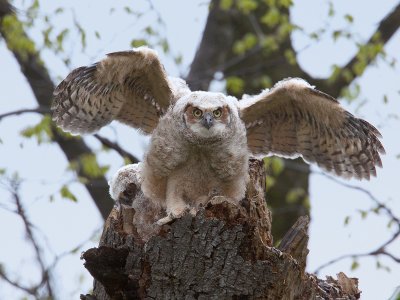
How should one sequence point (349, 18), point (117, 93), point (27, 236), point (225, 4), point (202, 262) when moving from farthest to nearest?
point (349, 18)
point (225, 4)
point (27, 236)
point (117, 93)
point (202, 262)

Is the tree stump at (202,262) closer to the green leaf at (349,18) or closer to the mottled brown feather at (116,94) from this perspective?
the mottled brown feather at (116,94)

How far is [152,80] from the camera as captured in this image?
6.97 metres

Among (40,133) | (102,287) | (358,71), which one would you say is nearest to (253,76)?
(358,71)

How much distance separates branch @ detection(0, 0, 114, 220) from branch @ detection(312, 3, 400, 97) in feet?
11.4

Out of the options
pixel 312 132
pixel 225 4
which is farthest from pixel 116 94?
pixel 225 4

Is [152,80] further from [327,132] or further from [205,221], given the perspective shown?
[205,221]

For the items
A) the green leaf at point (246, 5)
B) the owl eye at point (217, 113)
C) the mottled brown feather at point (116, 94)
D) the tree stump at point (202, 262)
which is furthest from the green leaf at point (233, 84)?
the tree stump at point (202, 262)

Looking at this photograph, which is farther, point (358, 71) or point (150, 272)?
point (358, 71)

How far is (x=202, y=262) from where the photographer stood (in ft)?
17.5

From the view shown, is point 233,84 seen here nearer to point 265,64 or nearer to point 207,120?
point 265,64

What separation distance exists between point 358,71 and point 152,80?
625 cm

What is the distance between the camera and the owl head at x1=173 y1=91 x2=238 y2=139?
6617 mm

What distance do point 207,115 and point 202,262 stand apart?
157 centimetres

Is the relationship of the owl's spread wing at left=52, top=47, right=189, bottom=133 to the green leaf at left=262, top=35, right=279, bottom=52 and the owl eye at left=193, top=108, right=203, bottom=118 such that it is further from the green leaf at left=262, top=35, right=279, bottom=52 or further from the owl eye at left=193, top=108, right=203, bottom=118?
the green leaf at left=262, top=35, right=279, bottom=52
